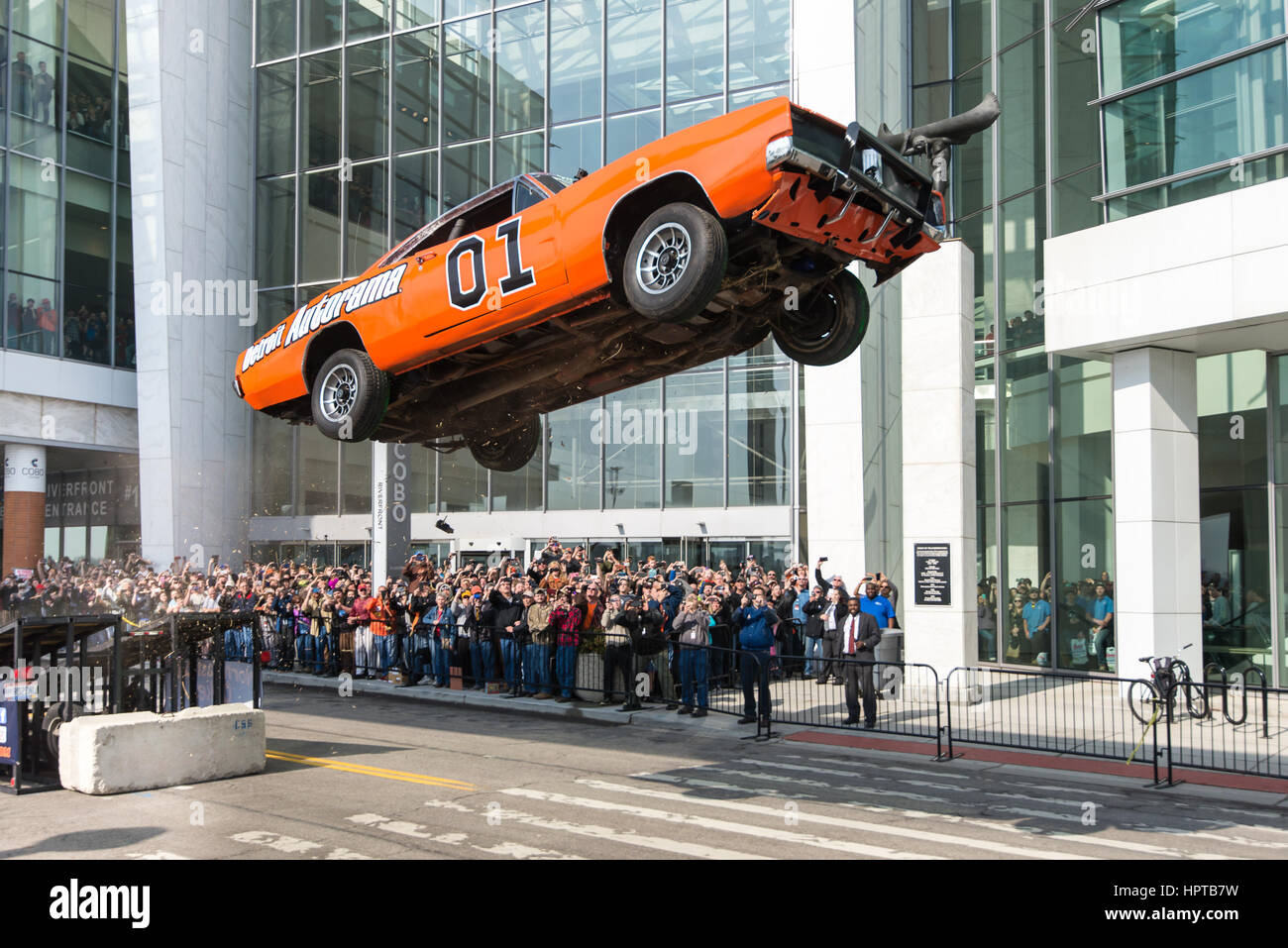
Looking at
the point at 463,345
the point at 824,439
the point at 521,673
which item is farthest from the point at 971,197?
the point at 463,345

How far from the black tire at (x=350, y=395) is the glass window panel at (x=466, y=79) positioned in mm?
20705

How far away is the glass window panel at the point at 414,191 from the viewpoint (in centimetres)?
3042

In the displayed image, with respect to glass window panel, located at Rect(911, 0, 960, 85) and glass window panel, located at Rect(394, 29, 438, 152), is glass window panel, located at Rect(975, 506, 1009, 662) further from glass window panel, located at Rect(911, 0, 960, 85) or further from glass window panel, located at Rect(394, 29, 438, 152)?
glass window panel, located at Rect(394, 29, 438, 152)

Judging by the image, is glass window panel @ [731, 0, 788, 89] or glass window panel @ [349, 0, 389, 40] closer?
glass window panel @ [731, 0, 788, 89]

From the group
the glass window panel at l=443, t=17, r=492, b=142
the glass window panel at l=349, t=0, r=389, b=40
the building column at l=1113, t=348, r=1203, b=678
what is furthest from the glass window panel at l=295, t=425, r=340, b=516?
the building column at l=1113, t=348, r=1203, b=678

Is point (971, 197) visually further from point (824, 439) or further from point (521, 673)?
point (521, 673)

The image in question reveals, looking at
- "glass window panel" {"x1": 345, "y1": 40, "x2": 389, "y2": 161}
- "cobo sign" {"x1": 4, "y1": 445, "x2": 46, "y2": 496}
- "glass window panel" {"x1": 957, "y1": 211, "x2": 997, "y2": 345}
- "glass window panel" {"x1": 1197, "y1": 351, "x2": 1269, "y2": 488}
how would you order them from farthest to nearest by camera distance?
"glass window panel" {"x1": 345, "y1": 40, "x2": 389, "y2": 161}
"cobo sign" {"x1": 4, "y1": 445, "x2": 46, "y2": 496}
"glass window panel" {"x1": 957, "y1": 211, "x2": 997, "y2": 345}
"glass window panel" {"x1": 1197, "y1": 351, "x2": 1269, "y2": 488}

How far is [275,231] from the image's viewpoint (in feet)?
110

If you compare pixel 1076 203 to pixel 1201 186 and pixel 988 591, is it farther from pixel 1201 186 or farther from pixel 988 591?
pixel 988 591

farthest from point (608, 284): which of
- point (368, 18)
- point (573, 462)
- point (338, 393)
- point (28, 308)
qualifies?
point (28, 308)

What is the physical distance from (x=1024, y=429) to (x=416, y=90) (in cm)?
2014

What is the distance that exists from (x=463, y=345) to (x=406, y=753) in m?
4.83

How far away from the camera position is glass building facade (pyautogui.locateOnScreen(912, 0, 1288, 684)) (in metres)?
15.0

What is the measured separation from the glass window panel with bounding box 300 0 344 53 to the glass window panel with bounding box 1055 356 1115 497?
79.4ft
